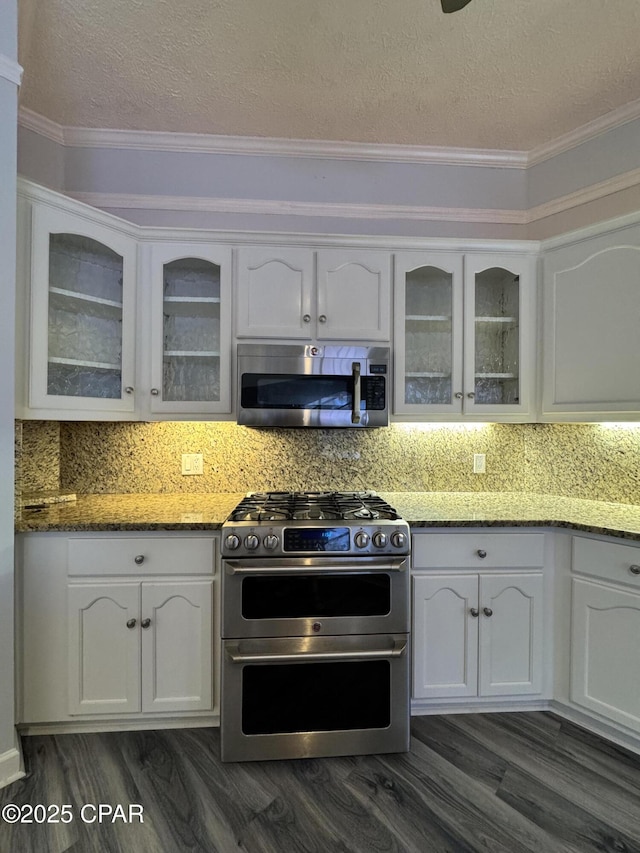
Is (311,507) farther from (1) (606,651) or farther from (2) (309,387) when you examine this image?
(1) (606,651)

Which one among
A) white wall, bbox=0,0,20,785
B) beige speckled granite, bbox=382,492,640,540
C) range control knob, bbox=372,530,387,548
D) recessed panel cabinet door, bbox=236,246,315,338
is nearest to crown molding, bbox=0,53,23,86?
white wall, bbox=0,0,20,785

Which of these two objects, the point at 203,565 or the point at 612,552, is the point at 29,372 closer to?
the point at 203,565

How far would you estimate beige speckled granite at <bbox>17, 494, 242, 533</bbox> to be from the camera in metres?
1.83

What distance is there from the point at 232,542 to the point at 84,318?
1.24 metres

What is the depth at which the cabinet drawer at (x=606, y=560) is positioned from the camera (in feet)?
5.83

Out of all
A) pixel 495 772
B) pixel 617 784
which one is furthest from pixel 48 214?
pixel 617 784

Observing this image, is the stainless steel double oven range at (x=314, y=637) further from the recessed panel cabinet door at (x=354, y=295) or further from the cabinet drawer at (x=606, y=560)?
the recessed panel cabinet door at (x=354, y=295)

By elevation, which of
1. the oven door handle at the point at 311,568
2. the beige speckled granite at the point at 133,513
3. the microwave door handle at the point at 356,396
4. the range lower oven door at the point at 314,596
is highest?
the microwave door handle at the point at 356,396

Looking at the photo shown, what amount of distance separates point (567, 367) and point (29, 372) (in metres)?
2.47

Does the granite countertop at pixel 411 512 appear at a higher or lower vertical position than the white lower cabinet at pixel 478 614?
higher

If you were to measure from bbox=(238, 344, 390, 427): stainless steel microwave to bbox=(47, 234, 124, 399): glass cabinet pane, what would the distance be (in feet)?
2.02

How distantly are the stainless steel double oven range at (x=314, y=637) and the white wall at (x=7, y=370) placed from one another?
0.77 metres

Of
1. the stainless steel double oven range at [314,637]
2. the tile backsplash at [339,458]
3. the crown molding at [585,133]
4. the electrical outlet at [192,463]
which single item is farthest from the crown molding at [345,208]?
the stainless steel double oven range at [314,637]

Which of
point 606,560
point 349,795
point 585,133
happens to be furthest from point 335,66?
point 349,795
